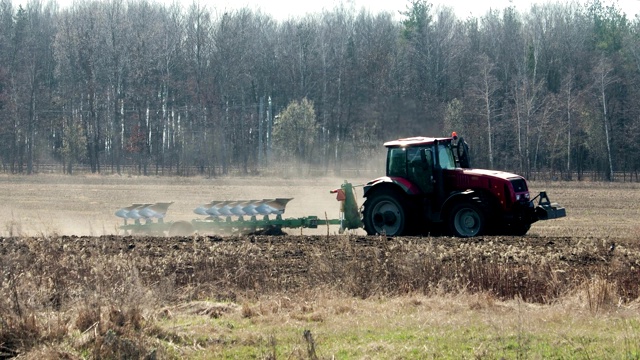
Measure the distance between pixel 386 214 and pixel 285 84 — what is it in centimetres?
4915

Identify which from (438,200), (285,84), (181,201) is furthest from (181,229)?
(285,84)

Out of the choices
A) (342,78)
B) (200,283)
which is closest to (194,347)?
(200,283)

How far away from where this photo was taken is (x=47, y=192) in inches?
1435

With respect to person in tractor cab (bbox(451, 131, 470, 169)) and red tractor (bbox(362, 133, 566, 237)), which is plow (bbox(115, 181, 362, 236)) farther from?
person in tractor cab (bbox(451, 131, 470, 169))

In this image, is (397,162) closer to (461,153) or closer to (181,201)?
(461,153)

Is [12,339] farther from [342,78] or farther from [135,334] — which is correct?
[342,78]

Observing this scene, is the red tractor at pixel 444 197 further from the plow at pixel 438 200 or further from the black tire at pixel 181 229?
the black tire at pixel 181 229

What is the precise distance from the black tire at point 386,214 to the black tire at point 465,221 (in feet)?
3.58

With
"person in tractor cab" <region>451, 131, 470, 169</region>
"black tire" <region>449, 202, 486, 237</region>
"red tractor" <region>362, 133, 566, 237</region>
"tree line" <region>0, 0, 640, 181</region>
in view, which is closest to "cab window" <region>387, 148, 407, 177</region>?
"red tractor" <region>362, 133, 566, 237</region>

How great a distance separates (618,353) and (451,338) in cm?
175

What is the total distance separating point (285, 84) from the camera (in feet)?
221

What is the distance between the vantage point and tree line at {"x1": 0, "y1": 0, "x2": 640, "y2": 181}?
50.8m

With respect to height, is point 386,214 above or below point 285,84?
below

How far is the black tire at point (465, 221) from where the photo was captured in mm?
18000
